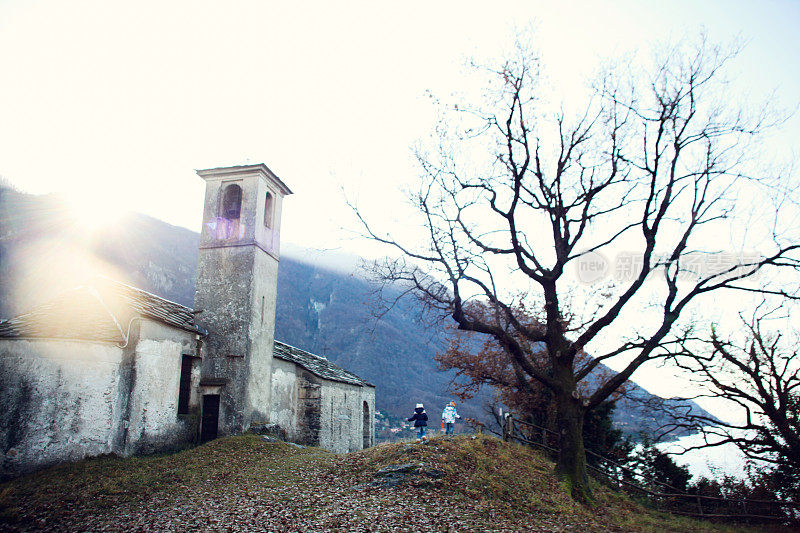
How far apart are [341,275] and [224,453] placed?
82969 mm

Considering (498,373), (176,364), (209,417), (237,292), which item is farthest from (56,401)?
(498,373)

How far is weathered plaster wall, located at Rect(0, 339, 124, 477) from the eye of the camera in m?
12.0

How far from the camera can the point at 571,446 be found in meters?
11.5

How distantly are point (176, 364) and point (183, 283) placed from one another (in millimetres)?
58911

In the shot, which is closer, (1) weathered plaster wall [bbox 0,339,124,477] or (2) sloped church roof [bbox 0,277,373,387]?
(1) weathered plaster wall [bbox 0,339,124,477]

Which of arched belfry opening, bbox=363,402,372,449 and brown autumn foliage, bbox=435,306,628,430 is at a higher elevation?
brown autumn foliage, bbox=435,306,628,430

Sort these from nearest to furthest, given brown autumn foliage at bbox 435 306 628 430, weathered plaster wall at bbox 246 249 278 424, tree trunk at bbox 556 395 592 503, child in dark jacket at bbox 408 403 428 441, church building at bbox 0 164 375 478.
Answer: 1. tree trunk at bbox 556 395 592 503
2. church building at bbox 0 164 375 478
3. weathered plaster wall at bbox 246 249 278 424
4. child in dark jacket at bbox 408 403 428 441
5. brown autumn foliage at bbox 435 306 628 430

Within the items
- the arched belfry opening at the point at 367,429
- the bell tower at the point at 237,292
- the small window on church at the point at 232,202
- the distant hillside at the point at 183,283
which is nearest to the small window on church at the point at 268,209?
the bell tower at the point at 237,292

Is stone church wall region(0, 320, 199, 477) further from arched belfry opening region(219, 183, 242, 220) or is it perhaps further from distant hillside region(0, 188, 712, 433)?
distant hillside region(0, 188, 712, 433)

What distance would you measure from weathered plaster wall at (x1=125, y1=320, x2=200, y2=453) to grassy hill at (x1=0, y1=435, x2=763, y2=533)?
1003 millimetres

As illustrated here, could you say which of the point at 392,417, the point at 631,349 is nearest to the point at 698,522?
the point at 631,349

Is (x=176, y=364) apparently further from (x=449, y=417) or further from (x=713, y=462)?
(x=713, y=462)

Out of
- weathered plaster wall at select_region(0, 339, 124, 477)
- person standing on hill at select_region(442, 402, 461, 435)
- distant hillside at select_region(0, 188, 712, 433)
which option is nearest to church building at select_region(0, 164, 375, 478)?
weathered plaster wall at select_region(0, 339, 124, 477)

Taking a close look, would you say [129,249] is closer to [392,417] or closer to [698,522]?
[392,417]
